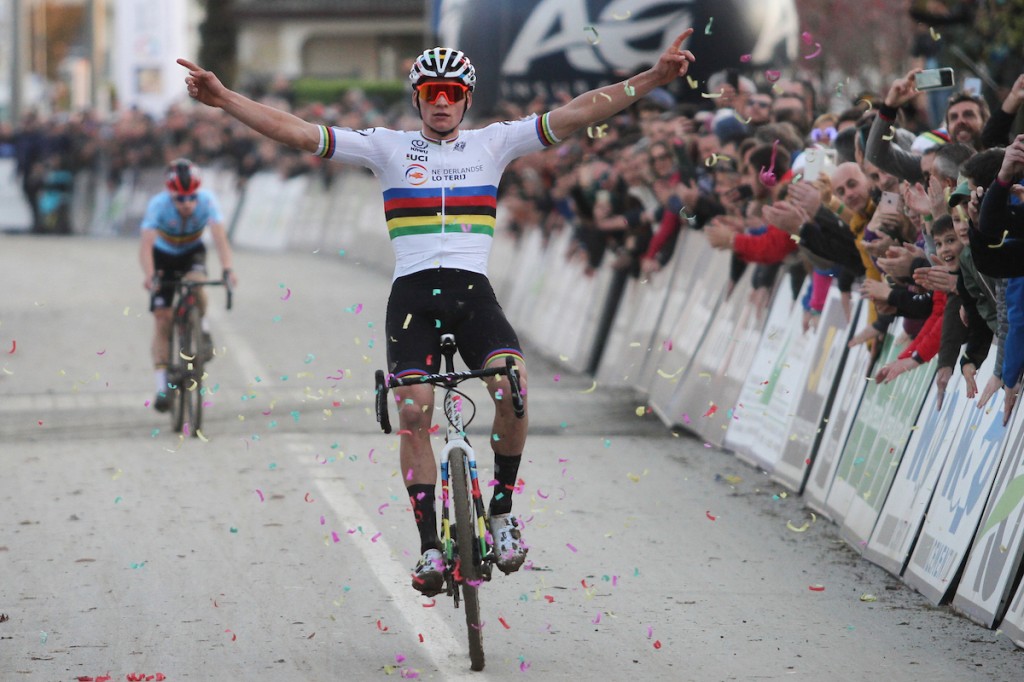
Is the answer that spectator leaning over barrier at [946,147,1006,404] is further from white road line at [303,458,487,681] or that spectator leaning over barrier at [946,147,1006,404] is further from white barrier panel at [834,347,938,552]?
white road line at [303,458,487,681]

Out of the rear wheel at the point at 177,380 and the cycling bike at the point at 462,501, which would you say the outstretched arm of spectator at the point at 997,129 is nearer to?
the cycling bike at the point at 462,501

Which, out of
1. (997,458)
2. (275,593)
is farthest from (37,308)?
(997,458)

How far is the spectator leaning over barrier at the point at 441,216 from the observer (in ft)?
24.6

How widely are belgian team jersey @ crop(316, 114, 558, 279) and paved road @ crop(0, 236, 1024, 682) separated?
156cm

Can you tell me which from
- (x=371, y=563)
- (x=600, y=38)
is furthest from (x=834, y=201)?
(x=600, y=38)

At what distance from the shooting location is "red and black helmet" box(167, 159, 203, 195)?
13719 mm

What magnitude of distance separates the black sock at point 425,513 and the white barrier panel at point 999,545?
2.35 m

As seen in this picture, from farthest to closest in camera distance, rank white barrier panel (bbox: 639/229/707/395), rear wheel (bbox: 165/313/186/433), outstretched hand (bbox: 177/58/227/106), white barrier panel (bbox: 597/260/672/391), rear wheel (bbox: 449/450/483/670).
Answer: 1. white barrier panel (bbox: 597/260/672/391)
2. white barrier panel (bbox: 639/229/707/395)
3. rear wheel (bbox: 165/313/186/433)
4. outstretched hand (bbox: 177/58/227/106)
5. rear wheel (bbox: 449/450/483/670)

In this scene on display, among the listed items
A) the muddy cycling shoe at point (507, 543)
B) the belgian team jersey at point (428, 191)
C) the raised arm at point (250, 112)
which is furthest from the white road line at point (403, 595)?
the raised arm at point (250, 112)

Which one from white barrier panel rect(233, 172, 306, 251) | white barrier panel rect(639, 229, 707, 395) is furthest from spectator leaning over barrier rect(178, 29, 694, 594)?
white barrier panel rect(233, 172, 306, 251)

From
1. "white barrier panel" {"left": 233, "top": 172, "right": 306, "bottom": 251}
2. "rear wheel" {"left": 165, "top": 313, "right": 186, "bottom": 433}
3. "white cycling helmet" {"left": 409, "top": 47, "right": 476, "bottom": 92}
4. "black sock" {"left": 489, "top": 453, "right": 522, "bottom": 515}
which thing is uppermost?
"white cycling helmet" {"left": 409, "top": 47, "right": 476, "bottom": 92}

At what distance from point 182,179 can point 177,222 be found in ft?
1.39

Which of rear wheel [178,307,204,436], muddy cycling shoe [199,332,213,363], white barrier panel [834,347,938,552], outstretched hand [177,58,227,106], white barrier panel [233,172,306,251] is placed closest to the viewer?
outstretched hand [177,58,227,106]

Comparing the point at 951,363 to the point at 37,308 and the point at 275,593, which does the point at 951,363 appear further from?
the point at 37,308
